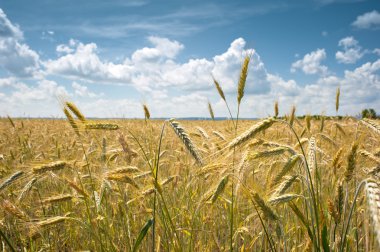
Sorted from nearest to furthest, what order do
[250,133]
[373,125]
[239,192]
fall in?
[250,133]
[373,125]
[239,192]

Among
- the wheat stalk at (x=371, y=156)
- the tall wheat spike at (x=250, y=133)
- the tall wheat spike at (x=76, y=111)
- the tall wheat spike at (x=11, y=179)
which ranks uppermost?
the tall wheat spike at (x=76, y=111)

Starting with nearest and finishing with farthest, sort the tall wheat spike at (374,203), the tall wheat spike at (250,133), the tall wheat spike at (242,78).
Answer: the tall wheat spike at (374,203) → the tall wheat spike at (250,133) → the tall wheat spike at (242,78)

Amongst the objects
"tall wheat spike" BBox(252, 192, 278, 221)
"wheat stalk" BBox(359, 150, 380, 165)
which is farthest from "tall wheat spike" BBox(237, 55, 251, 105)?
"wheat stalk" BBox(359, 150, 380, 165)

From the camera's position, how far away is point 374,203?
0.96 m

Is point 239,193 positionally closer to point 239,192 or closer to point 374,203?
point 239,192

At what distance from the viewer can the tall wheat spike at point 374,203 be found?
2.92ft

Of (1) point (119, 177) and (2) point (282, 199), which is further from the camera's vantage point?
(1) point (119, 177)

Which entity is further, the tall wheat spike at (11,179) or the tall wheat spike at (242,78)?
the tall wheat spike at (11,179)

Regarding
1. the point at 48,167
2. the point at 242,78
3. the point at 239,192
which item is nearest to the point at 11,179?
the point at 48,167

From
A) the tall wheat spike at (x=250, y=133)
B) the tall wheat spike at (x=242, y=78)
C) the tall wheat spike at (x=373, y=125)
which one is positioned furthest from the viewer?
the tall wheat spike at (x=242, y=78)

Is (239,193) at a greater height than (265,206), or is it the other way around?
(265,206)

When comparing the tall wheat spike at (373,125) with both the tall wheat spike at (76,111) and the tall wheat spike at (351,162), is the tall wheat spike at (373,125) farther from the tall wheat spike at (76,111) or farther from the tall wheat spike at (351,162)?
the tall wheat spike at (76,111)

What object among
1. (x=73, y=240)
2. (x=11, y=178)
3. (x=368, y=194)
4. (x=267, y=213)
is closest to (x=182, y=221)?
(x=73, y=240)

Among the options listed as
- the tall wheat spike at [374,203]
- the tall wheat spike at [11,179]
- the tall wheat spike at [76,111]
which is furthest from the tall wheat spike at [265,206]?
the tall wheat spike at [11,179]
